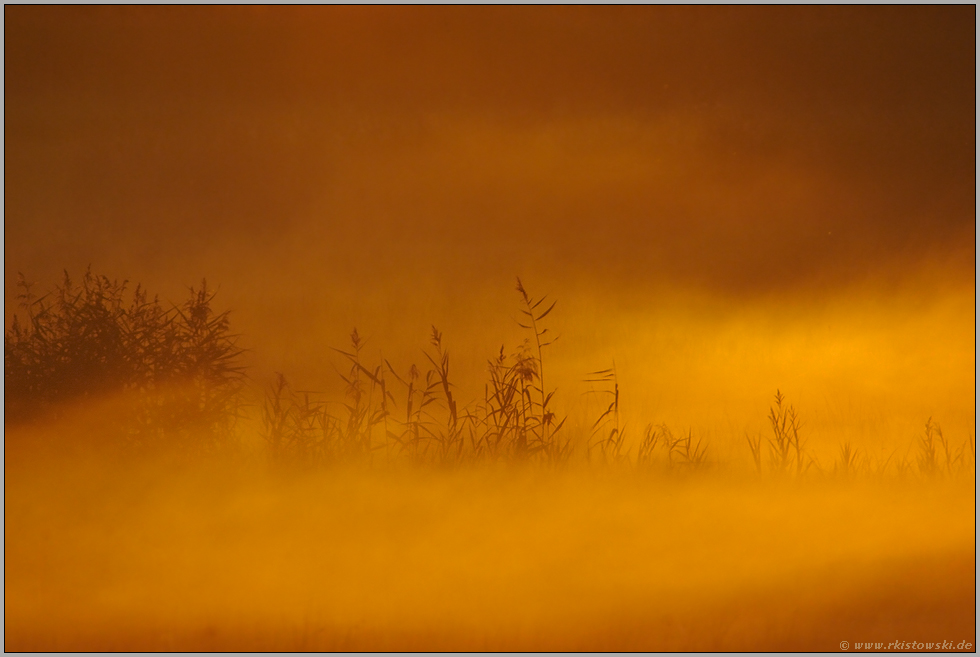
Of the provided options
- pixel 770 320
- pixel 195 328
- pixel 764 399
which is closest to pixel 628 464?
pixel 764 399

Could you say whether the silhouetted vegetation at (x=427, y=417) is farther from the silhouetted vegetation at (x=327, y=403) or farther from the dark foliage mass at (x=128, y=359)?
the dark foliage mass at (x=128, y=359)

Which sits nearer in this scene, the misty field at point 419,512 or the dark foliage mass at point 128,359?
the misty field at point 419,512

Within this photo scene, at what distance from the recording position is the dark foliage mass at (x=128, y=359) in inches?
102

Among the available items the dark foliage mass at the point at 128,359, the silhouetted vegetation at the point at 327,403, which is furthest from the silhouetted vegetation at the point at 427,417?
the dark foliage mass at the point at 128,359

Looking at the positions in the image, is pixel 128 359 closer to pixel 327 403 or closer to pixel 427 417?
pixel 327 403

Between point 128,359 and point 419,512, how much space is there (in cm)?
116

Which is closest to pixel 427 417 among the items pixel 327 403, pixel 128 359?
pixel 327 403

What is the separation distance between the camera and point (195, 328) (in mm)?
2689

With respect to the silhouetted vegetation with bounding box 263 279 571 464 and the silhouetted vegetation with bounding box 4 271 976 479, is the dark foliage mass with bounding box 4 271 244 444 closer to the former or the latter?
the silhouetted vegetation with bounding box 4 271 976 479

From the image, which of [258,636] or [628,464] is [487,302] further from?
[258,636]

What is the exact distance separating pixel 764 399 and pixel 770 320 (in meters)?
0.30

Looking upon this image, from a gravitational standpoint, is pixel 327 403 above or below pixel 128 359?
below

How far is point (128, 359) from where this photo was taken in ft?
8.66

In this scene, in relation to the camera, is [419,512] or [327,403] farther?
[327,403]
